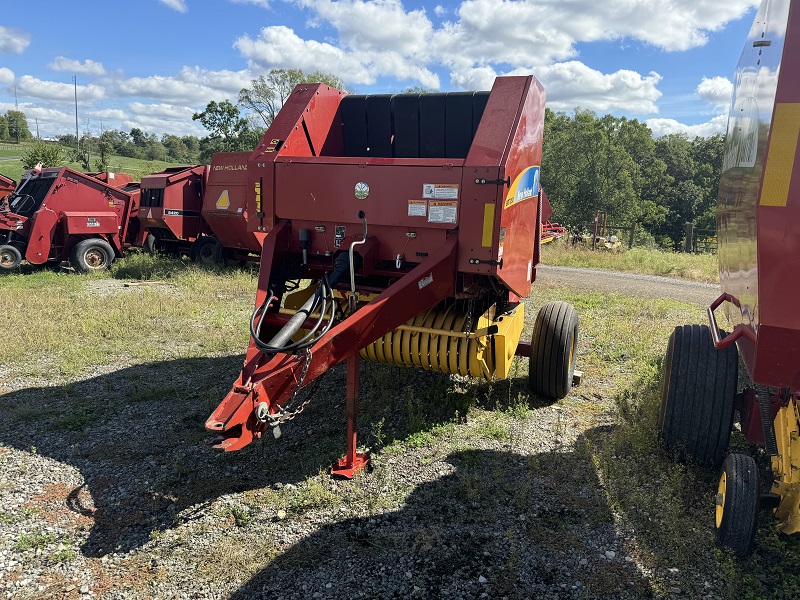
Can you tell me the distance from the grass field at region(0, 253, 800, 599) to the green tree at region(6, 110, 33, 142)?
7990cm

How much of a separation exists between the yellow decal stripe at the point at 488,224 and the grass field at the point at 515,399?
1.50 meters

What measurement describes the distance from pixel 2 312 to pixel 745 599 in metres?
8.84

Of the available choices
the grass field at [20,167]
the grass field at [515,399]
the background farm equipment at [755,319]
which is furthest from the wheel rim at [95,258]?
the grass field at [20,167]

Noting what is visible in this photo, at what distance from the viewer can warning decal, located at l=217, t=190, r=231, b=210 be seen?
10.7 meters

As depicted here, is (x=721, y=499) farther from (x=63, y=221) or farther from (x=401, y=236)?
(x=63, y=221)

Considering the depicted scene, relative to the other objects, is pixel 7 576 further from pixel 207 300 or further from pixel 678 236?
pixel 678 236

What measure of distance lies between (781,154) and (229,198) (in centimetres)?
982

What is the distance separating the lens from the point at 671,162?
40.5 meters

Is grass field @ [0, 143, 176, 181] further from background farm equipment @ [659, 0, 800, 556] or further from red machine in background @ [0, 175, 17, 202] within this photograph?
background farm equipment @ [659, 0, 800, 556]

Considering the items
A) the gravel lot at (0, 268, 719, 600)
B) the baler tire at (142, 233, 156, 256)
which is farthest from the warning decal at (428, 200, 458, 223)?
the baler tire at (142, 233, 156, 256)

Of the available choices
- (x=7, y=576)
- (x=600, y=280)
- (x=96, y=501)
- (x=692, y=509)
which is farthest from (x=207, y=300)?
(x=600, y=280)

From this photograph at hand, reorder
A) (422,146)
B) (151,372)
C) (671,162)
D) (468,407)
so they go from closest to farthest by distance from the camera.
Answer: (468,407) < (422,146) < (151,372) < (671,162)

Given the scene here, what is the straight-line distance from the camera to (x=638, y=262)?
49.9ft

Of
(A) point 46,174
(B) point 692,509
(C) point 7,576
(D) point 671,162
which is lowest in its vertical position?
(C) point 7,576
